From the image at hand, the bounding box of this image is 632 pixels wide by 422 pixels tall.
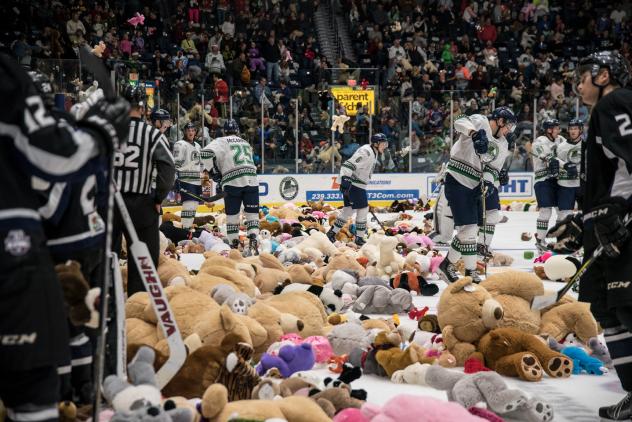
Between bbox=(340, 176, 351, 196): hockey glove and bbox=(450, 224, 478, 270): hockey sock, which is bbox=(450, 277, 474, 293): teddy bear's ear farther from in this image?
bbox=(340, 176, 351, 196): hockey glove

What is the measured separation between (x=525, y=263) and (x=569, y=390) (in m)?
5.31

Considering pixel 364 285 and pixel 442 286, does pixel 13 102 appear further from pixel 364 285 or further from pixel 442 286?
pixel 442 286

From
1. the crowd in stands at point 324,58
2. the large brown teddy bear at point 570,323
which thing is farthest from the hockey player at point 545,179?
the crowd in stands at point 324,58

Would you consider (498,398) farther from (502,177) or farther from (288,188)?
(288,188)

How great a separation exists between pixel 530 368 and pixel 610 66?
155 cm

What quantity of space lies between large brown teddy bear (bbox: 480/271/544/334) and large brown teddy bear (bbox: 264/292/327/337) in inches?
38.9

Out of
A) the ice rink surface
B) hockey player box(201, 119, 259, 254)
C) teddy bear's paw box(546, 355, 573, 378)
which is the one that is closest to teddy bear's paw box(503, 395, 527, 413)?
the ice rink surface

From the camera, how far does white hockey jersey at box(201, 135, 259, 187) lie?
9633 millimetres

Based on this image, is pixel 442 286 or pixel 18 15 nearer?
pixel 442 286

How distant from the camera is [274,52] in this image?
1905 centimetres

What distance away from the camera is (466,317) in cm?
455

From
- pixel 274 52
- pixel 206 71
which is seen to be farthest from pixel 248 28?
pixel 206 71

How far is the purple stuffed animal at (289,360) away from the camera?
4.06 meters

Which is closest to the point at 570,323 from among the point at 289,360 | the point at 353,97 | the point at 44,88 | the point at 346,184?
the point at 289,360
